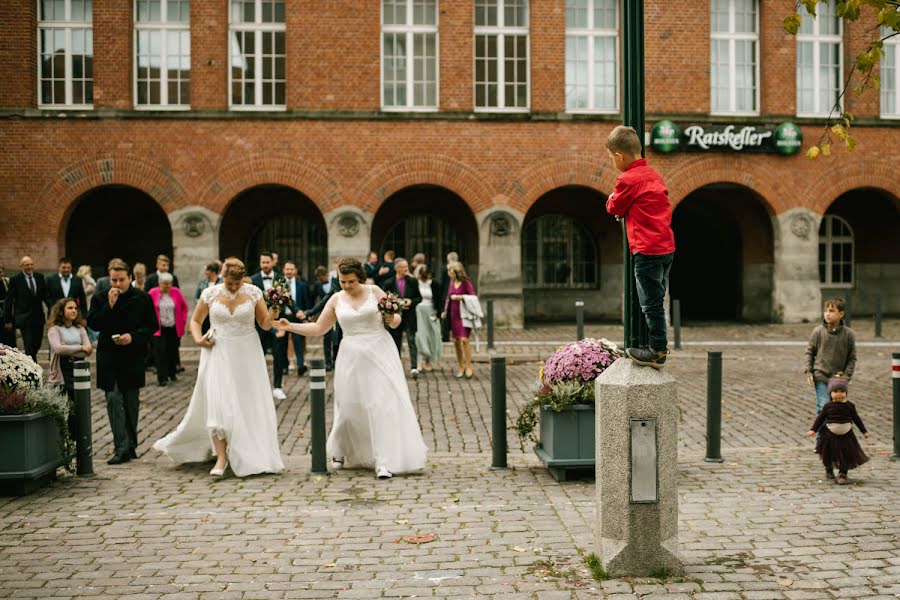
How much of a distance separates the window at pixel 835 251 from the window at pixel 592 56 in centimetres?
823

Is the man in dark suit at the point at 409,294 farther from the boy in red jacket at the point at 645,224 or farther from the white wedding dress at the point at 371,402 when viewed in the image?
the boy in red jacket at the point at 645,224

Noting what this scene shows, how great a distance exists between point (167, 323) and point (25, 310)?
266 centimetres

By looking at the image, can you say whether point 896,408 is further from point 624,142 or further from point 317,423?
point 317,423

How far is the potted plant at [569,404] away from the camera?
7.74m

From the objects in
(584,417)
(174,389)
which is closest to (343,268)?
(584,417)

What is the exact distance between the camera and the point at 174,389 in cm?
1373

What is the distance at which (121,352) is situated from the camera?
8922 millimetres

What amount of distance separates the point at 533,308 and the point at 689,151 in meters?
6.28

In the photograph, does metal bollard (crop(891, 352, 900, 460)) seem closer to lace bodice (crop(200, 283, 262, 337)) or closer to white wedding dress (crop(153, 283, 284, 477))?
white wedding dress (crop(153, 283, 284, 477))

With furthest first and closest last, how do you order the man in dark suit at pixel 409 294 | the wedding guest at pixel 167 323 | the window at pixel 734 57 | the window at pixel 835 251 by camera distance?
the window at pixel 835 251, the window at pixel 734 57, the man in dark suit at pixel 409 294, the wedding guest at pixel 167 323

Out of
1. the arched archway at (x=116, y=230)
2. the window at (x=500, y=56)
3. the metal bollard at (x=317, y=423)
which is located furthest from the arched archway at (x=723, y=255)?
the metal bollard at (x=317, y=423)

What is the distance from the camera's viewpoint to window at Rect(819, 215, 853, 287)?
88.3 ft

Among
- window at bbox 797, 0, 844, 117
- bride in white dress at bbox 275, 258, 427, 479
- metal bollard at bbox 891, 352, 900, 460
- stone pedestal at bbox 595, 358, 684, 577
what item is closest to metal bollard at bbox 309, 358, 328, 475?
bride in white dress at bbox 275, 258, 427, 479

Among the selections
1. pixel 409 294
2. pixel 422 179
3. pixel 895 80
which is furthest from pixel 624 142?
pixel 895 80
